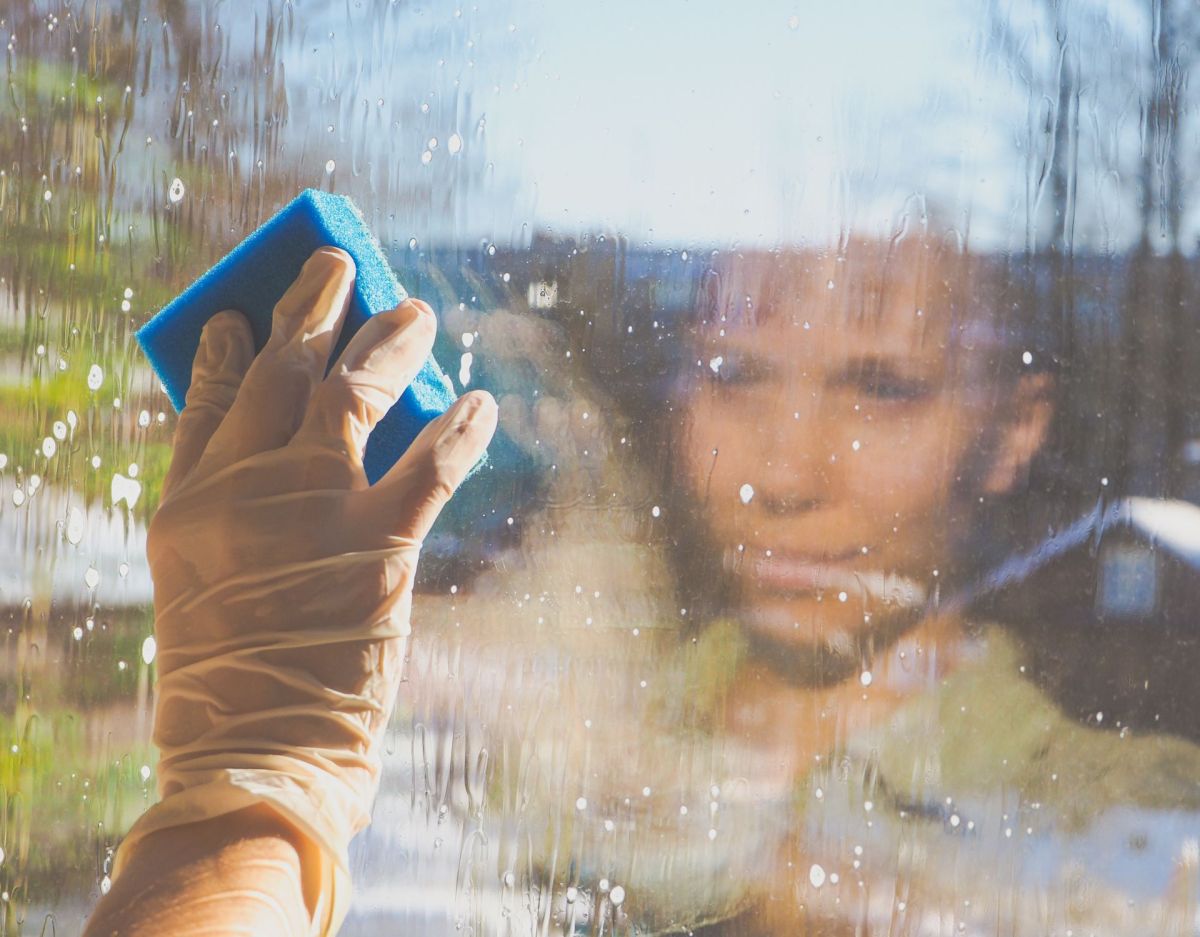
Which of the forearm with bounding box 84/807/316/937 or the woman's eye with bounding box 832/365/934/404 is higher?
the woman's eye with bounding box 832/365/934/404

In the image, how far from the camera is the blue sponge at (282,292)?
2.06 feet

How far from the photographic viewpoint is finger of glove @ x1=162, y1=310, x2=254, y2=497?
641 millimetres

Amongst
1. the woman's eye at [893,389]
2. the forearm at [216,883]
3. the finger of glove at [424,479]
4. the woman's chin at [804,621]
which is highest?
the woman's eye at [893,389]

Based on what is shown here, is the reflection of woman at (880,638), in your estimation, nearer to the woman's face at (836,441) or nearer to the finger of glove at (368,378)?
the woman's face at (836,441)

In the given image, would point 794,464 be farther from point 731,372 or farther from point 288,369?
point 288,369

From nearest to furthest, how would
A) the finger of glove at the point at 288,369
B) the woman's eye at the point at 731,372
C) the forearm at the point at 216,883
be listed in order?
1. the forearm at the point at 216,883
2. the finger of glove at the point at 288,369
3. the woman's eye at the point at 731,372

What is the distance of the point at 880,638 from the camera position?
0.68m

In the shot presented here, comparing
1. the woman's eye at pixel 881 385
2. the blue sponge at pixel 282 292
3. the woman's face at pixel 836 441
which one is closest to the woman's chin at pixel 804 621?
the woman's face at pixel 836 441

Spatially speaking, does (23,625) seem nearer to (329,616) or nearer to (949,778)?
(329,616)

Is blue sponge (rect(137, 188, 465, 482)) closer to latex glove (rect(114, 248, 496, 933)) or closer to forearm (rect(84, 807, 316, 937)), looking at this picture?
latex glove (rect(114, 248, 496, 933))

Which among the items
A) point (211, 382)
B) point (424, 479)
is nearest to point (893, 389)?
point (424, 479)

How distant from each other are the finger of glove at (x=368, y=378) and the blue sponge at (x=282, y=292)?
2 centimetres

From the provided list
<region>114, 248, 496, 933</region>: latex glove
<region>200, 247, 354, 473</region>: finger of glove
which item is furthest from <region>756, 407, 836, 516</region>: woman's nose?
<region>200, 247, 354, 473</region>: finger of glove

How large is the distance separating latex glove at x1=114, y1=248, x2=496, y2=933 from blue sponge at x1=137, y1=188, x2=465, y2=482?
0.02 metres
